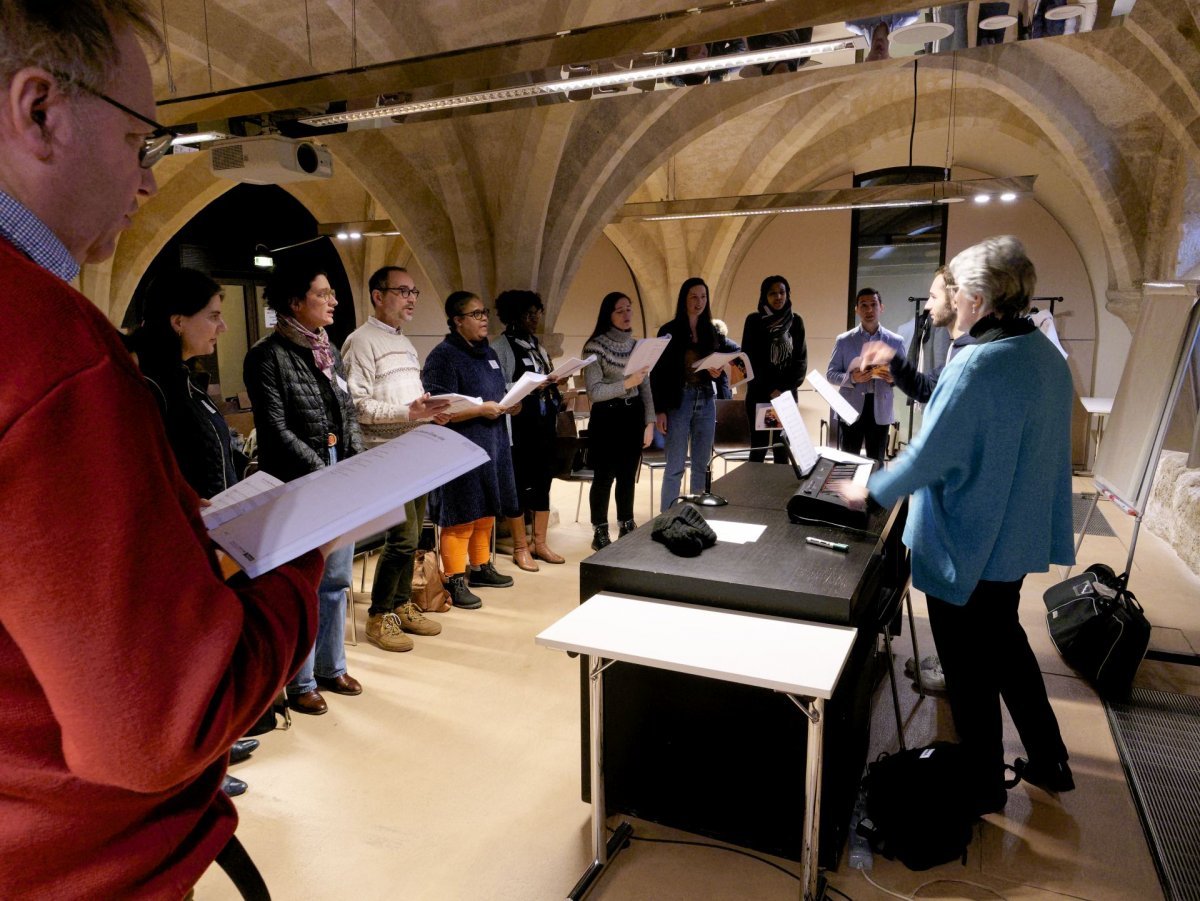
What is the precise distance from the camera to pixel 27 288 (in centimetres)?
59

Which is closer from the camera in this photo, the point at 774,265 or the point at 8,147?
the point at 8,147

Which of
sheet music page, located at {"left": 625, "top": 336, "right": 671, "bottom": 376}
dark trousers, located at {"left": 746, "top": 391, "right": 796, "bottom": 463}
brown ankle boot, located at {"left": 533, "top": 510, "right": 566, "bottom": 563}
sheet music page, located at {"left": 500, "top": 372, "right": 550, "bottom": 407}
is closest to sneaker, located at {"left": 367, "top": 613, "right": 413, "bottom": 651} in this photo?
sheet music page, located at {"left": 500, "top": 372, "right": 550, "bottom": 407}

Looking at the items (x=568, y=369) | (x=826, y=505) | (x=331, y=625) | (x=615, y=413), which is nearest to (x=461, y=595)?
(x=331, y=625)

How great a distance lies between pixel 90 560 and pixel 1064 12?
4167 millimetres

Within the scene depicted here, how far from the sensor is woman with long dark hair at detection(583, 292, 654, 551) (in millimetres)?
5082

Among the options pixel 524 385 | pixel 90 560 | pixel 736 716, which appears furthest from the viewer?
pixel 524 385

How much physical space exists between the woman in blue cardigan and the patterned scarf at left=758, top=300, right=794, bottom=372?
3491 mm

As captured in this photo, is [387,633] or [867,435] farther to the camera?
[867,435]

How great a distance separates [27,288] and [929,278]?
12.4m

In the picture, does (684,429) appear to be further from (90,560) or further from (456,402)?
(90,560)

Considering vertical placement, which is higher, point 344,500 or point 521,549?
point 344,500

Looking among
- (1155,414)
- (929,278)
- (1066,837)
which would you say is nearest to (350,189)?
(929,278)

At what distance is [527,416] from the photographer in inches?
197

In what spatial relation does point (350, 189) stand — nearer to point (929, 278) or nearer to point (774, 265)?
point (774, 265)
